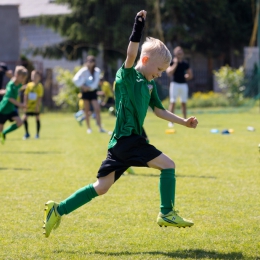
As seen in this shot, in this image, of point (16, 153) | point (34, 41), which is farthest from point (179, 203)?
point (34, 41)

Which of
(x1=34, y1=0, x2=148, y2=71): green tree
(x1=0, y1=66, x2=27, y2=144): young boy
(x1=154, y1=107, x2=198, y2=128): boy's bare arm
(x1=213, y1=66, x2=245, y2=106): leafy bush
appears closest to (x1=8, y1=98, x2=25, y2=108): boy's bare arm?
(x1=0, y1=66, x2=27, y2=144): young boy

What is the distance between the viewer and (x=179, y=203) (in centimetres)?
716

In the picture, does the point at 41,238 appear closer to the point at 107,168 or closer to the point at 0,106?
the point at 107,168

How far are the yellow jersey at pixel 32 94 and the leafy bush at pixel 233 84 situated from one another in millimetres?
12625

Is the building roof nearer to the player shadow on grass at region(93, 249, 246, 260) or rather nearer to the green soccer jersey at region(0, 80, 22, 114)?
the green soccer jersey at region(0, 80, 22, 114)

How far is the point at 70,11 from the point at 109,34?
3418 mm

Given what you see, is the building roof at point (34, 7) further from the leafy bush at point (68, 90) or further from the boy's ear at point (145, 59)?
the boy's ear at point (145, 59)

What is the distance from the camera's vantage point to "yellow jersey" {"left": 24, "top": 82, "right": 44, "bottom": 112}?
54.2 feet

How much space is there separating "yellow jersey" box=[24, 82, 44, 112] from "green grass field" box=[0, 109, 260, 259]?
3.09 meters

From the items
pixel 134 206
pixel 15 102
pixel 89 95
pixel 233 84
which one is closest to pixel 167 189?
pixel 134 206

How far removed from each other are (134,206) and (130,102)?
2.06 m

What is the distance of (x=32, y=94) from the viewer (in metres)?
16.5

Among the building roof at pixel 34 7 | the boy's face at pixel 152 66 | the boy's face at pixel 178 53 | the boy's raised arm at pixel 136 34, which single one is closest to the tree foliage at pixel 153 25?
the building roof at pixel 34 7

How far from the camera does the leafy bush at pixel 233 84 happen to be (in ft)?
89.9
